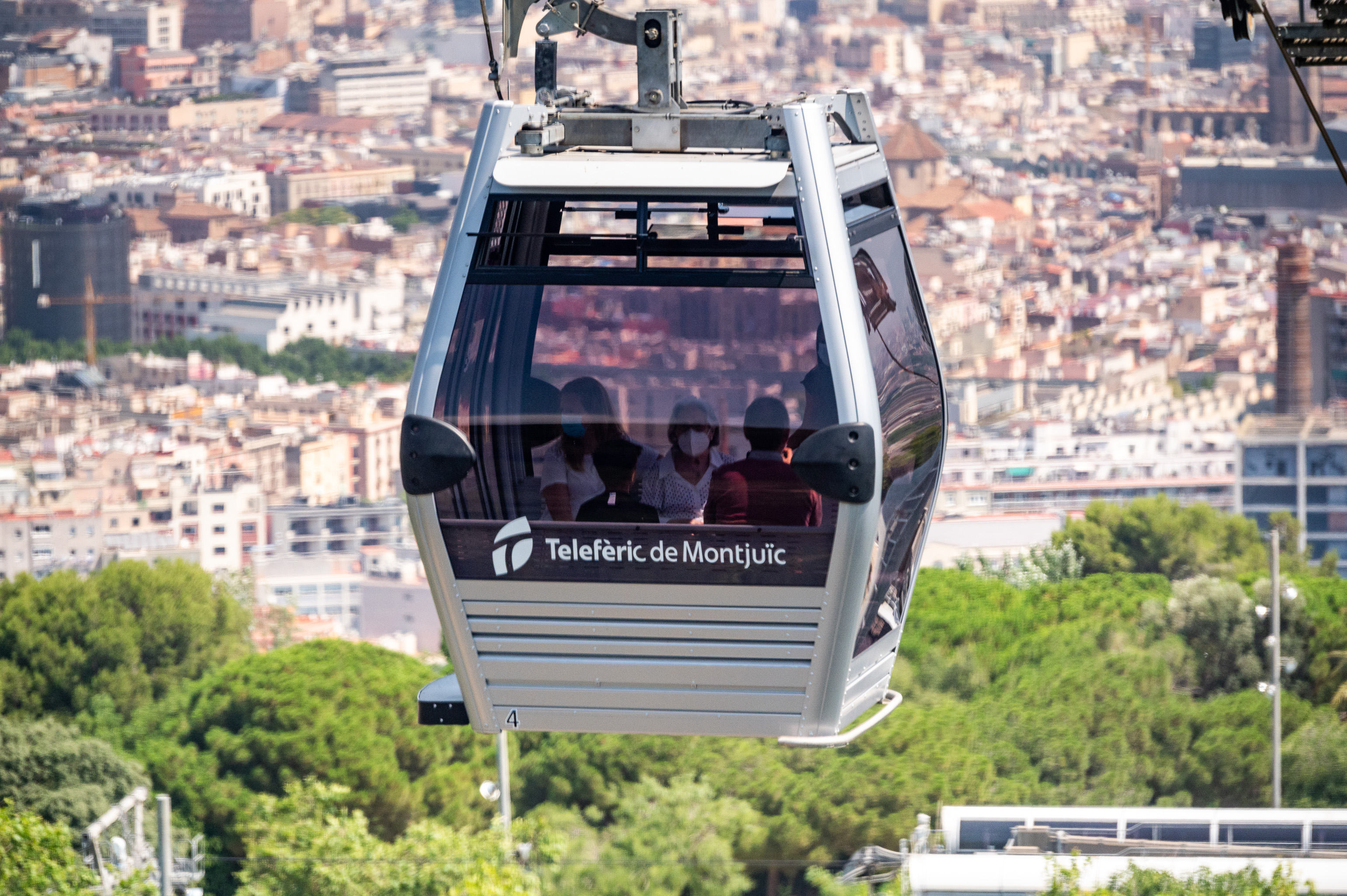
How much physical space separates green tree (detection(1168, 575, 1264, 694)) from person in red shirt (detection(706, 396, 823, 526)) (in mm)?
23015

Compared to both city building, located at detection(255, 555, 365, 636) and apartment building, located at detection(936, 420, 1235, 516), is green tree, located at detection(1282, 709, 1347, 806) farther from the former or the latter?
city building, located at detection(255, 555, 365, 636)

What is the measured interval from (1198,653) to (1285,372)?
92.2ft

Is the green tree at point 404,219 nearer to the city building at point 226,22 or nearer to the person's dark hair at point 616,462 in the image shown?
the city building at point 226,22

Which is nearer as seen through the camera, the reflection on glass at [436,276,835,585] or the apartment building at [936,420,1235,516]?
the reflection on glass at [436,276,835,585]

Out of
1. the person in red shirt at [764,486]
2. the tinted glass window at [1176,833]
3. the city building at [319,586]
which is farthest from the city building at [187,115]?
the person in red shirt at [764,486]

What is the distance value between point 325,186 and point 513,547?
70.4 meters

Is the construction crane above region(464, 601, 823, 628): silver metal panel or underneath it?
underneath

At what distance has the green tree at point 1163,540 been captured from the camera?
35.5 meters

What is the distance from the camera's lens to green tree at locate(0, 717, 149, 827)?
20406mm

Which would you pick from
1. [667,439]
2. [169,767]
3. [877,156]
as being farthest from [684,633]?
[169,767]

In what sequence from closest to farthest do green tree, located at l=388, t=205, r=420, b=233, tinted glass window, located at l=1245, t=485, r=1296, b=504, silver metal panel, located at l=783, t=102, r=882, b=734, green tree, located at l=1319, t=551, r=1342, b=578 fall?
silver metal panel, located at l=783, t=102, r=882, b=734 < green tree, located at l=1319, t=551, r=1342, b=578 < tinted glass window, located at l=1245, t=485, r=1296, b=504 < green tree, located at l=388, t=205, r=420, b=233

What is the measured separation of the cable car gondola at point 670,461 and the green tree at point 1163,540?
33.4m

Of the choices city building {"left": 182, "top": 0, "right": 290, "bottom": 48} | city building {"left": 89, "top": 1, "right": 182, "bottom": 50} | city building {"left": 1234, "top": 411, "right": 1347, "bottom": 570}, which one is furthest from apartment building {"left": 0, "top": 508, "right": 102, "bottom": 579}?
city building {"left": 182, "top": 0, "right": 290, "bottom": 48}

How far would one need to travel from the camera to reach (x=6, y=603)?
30.6 m
